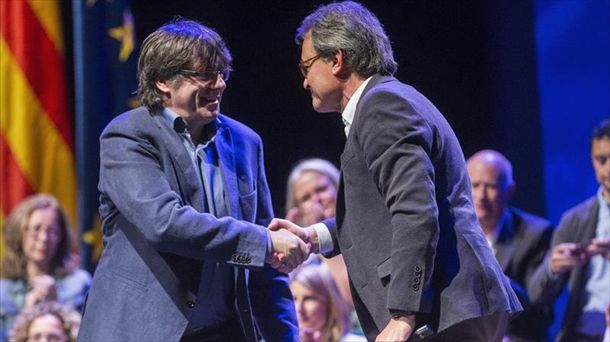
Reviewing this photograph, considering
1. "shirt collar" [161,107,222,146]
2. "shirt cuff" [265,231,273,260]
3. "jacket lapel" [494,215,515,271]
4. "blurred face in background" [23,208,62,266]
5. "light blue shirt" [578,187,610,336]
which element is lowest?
"light blue shirt" [578,187,610,336]

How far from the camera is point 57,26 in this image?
6.62 meters

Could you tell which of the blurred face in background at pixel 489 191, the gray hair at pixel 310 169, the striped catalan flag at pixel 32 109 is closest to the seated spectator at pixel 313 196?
the gray hair at pixel 310 169

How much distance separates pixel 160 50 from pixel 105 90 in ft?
9.20

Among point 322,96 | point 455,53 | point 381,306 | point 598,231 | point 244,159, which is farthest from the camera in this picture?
point 455,53

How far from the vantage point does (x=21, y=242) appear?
19.0 feet

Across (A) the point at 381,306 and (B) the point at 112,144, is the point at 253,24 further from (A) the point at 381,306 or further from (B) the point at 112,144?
(A) the point at 381,306

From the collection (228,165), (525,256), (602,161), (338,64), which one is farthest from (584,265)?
(338,64)

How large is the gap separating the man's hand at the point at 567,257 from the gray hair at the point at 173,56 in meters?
2.14

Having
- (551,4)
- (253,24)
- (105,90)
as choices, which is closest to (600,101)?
(551,4)

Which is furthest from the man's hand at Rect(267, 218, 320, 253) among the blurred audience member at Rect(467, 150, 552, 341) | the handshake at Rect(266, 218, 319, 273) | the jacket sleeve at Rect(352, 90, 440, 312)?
the blurred audience member at Rect(467, 150, 552, 341)

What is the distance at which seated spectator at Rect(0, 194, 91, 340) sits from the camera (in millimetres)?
5570

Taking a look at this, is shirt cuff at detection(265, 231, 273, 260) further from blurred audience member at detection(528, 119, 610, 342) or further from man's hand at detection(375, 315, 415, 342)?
blurred audience member at detection(528, 119, 610, 342)

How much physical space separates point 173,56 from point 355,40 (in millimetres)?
593

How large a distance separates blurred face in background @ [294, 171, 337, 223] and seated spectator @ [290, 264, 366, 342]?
0.73 metres
